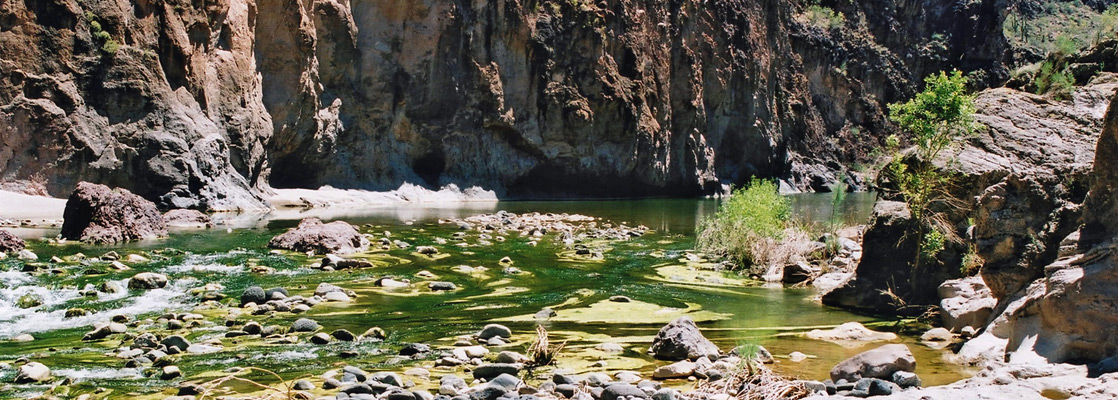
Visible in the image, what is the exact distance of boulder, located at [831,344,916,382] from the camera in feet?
29.5

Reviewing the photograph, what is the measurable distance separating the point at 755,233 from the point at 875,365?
1061 cm

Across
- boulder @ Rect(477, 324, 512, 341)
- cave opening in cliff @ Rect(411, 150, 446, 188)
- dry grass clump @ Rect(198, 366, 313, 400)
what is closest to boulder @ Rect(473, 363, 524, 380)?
dry grass clump @ Rect(198, 366, 313, 400)

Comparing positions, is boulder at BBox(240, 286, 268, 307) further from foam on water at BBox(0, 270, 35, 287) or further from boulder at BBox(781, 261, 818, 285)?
boulder at BBox(781, 261, 818, 285)

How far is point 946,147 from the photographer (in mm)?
12859

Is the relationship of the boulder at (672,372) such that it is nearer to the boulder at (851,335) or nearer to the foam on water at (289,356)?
the boulder at (851,335)

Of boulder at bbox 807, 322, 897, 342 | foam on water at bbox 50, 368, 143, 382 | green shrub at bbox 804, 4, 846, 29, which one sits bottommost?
foam on water at bbox 50, 368, 143, 382

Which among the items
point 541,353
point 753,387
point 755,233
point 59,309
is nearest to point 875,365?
point 753,387

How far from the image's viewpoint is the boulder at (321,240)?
827 inches

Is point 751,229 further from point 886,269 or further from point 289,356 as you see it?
point 289,356

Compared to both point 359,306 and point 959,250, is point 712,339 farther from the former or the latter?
point 359,306

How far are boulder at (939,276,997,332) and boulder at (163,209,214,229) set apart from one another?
2122 centimetres

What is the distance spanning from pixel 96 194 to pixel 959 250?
738 inches

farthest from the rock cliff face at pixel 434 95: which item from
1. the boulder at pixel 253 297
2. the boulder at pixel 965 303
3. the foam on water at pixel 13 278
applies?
the boulder at pixel 965 303

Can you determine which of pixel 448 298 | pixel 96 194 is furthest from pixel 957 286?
pixel 96 194
